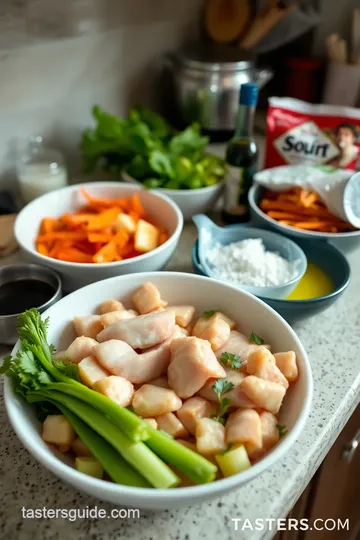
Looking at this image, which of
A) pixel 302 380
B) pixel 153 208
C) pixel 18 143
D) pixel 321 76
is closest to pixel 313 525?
pixel 302 380

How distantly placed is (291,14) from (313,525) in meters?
1.42

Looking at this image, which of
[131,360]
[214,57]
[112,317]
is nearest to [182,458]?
[131,360]

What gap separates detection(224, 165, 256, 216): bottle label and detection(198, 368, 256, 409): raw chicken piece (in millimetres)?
559

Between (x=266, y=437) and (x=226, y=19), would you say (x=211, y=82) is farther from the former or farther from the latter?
(x=266, y=437)

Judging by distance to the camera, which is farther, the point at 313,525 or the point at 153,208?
the point at 153,208

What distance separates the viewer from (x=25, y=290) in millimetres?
914

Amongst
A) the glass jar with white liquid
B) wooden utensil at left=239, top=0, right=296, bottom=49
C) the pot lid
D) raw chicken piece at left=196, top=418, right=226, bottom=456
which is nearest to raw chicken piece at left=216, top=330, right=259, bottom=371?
raw chicken piece at left=196, top=418, right=226, bottom=456

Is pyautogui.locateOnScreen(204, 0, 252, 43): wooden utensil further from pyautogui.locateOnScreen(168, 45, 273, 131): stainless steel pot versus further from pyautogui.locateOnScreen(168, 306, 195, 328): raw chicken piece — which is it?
pyautogui.locateOnScreen(168, 306, 195, 328): raw chicken piece

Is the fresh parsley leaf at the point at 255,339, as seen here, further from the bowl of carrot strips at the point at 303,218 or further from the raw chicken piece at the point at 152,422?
the bowl of carrot strips at the point at 303,218

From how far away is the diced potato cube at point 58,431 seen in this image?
25.1 inches

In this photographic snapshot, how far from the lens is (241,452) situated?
61 cm

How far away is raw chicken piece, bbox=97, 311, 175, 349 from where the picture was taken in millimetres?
738

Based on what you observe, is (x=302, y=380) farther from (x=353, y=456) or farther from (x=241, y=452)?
(x=353, y=456)

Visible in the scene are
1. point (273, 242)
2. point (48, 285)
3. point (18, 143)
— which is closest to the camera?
point (48, 285)
